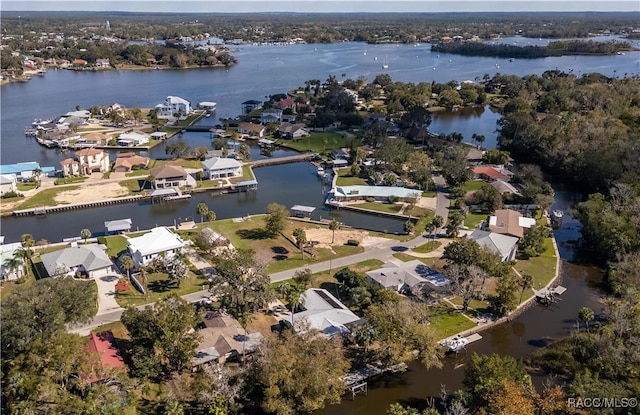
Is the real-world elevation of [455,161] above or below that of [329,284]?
above

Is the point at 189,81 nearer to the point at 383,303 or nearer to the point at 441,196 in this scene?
the point at 441,196

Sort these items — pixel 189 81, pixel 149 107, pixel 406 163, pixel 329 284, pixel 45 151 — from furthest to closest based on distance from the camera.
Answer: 1. pixel 189 81
2. pixel 149 107
3. pixel 45 151
4. pixel 406 163
5. pixel 329 284

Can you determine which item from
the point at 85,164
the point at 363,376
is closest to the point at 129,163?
the point at 85,164

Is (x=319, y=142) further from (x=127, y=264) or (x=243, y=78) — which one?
(x=243, y=78)

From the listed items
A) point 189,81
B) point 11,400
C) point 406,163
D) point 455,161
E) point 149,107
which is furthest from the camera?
point 189,81

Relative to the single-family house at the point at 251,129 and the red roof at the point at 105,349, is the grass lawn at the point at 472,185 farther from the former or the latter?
the red roof at the point at 105,349

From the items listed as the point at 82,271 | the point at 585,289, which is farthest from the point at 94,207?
the point at 585,289

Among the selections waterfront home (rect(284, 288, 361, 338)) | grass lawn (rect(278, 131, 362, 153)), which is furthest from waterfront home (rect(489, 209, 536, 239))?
grass lawn (rect(278, 131, 362, 153))
